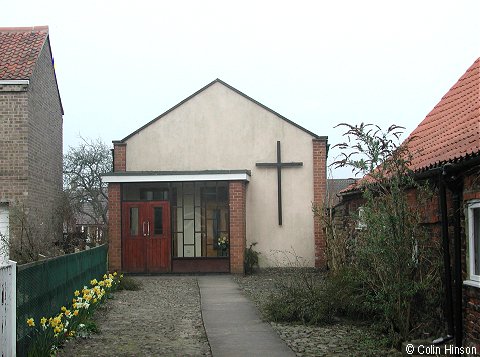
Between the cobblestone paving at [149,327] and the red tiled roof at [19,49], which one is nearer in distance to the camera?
the cobblestone paving at [149,327]

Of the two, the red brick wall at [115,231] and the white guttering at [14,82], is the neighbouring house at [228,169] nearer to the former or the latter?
the red brick wall at [115,231]

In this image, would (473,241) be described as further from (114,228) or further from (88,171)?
(88,171)

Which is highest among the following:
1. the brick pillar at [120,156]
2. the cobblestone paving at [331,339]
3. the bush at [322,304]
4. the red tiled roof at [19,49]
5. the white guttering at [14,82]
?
the red tiled roof at [19,49]

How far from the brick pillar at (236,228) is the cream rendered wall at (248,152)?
132 centimetres

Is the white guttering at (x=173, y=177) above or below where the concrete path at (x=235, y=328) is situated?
above

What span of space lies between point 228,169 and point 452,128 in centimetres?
1015

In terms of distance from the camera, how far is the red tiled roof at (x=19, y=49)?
60.1 feet

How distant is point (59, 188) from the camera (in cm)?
2242

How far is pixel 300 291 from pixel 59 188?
1391 centimetres

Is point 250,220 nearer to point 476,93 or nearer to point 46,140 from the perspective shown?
point 46,140

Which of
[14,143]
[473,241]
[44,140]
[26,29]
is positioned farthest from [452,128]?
[26,29]

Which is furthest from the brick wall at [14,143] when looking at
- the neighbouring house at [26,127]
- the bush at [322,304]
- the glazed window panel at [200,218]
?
the bush at [322,304]

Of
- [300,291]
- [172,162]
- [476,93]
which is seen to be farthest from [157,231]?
[476,93]

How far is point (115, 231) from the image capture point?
750 inches
